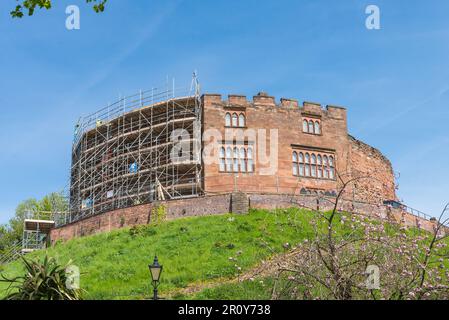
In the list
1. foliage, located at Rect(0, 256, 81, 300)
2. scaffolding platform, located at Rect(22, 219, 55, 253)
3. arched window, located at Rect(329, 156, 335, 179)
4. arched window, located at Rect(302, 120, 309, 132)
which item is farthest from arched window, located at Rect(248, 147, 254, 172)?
foliage, located at Rect(0, 256, 81, 300)

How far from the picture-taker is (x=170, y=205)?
1489 inches

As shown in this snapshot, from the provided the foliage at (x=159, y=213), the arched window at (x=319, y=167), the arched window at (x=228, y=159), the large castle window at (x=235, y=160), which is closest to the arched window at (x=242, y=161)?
the large castle window at (x=235, y=160)

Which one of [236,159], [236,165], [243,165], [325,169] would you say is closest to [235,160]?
[236,159]

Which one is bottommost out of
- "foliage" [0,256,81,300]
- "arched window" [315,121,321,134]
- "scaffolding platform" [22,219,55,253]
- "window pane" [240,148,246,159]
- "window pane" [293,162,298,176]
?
"foliage" [0,256,81,300]

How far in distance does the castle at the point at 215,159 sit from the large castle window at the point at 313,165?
7 cm

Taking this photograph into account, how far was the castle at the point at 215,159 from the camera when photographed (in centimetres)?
3891

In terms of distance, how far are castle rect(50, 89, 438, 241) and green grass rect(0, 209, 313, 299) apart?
1.76 metres

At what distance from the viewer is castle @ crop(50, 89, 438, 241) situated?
38906 millimetres

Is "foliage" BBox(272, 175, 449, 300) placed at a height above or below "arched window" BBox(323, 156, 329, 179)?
below

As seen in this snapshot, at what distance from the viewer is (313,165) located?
4284 centimetres

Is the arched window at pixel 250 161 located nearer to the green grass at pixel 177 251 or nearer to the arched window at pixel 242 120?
the arched window at pixel 242 120

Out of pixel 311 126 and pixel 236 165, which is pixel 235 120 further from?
pixel 311 126

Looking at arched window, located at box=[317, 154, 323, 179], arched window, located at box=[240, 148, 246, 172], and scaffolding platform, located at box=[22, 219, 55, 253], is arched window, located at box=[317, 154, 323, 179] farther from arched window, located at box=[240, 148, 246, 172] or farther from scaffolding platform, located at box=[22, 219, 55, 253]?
scaffolding platform, located at box=[22, 219, 55, 253]

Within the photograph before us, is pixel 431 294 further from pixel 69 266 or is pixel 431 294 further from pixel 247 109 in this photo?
pixel 247 109
